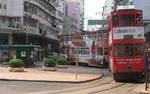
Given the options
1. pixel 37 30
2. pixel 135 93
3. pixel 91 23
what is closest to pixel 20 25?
pixel 37 30

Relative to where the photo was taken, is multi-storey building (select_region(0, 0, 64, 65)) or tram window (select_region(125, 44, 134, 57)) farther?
multi-storey building (select_region(0, 0, 64, 65))

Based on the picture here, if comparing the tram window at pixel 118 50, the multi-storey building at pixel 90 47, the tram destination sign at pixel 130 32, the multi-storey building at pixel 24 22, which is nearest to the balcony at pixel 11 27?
the multi-storey building at pixel 24 22

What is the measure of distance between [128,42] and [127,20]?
1.50 meters

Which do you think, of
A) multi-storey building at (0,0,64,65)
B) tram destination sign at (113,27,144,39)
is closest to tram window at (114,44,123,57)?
tram destination sign at (113,27,144,39)

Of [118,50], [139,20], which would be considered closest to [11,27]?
[118,50]

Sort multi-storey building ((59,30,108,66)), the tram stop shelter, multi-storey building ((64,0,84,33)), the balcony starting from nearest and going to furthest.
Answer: the tram stop shelter, multi-storey building ((59,30,108,66)), the balcony, multi-storey building ((64,0,84,33))

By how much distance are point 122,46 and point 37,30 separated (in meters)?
59.9

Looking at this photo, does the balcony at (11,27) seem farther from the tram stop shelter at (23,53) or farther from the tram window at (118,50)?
the tram window at (118,50)

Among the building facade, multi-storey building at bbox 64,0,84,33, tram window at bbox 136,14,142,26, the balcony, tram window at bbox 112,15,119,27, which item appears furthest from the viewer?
multi-storey building at bbox 64,0,84,33

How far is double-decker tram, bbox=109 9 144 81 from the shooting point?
2838 cm

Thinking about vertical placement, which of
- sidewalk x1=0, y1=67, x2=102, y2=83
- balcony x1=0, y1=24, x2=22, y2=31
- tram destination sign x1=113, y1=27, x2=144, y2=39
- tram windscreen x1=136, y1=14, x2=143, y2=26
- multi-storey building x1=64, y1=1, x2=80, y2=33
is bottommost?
sidewalk x1=0, y1=67, x2=102, y2=83

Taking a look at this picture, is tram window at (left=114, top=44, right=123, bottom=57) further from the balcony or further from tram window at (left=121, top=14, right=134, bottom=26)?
the balcony

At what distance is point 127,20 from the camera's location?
93.8ft

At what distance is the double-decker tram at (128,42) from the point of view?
2838 cm
